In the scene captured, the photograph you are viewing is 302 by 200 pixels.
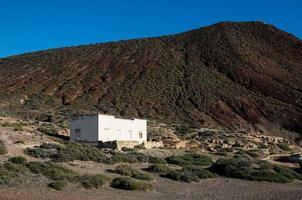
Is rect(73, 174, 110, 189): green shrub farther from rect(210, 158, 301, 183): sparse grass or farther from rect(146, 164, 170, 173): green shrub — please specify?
rect(210, 158, 301, 183): sparse grass

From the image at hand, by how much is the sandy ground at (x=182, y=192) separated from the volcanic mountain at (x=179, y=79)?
36753 mm

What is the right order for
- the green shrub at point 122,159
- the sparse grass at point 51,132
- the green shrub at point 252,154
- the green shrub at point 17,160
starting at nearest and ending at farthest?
the green shrub at point 17,160
the green shrub at point 122,159
the green shrub at point 252,154
the sparse grass at point 51,132

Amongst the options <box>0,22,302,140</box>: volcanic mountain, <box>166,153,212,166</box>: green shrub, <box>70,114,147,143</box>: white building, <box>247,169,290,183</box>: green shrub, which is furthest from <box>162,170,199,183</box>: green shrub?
<box>0,22,302,140</box>: volcanic mountain

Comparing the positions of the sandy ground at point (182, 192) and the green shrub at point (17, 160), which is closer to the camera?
the sandy ground at point (182, 192)

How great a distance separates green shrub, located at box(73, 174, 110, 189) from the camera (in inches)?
761

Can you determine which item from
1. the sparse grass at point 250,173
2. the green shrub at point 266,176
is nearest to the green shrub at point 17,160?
the sparse grass at point 250,173

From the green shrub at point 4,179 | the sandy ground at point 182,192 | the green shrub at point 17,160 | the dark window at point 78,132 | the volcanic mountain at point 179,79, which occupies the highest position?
the volcanic mountain at point 179,79

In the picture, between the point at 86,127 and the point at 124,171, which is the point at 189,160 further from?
the point at 86,127

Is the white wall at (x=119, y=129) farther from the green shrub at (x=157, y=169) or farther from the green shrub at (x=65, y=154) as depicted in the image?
the green shrub at (x=157, y=169)

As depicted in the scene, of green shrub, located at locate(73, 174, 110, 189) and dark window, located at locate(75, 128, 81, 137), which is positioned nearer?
green shrub, located at locate(73, 174, 110, 189)

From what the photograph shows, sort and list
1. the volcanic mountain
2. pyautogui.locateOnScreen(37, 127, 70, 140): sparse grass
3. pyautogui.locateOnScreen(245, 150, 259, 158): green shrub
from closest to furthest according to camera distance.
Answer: pyautogui.locateOnScreen(245, 150, 259, 158): green shrub, pyautogui.locateOnScreen(37, 127, 70, 140): sparse grass, the volcanic mountain

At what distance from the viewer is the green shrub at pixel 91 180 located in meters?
19.3

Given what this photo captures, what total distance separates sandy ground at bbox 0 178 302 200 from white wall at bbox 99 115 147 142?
1599 cm

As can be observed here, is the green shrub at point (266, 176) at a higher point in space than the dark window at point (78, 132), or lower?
lower
